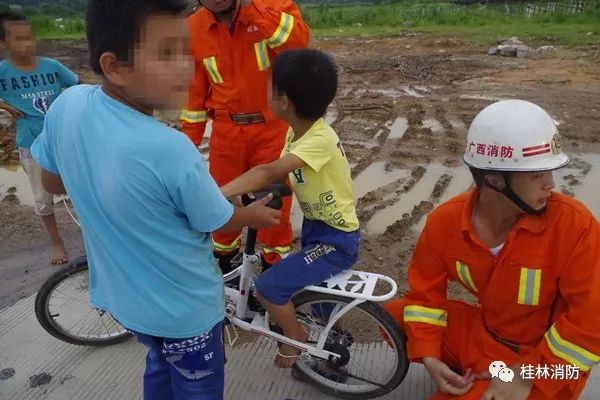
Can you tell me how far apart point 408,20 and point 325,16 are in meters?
3.27

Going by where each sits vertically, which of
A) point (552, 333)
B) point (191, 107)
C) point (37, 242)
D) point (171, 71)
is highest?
point (171, 71)

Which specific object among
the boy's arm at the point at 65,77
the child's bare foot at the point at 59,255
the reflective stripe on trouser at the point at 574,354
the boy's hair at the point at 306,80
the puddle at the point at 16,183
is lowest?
the puddle at the point at 16,183

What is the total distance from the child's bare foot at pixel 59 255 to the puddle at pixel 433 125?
4508 millimetres

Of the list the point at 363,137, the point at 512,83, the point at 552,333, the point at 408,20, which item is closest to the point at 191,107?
the point at 552,333

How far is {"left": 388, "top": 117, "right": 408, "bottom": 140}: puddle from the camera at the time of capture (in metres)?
6.55

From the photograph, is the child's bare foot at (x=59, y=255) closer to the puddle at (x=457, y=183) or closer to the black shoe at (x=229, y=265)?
the black shoe at (x=229, y=265)

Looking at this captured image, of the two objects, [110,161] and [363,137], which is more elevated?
[110,161]

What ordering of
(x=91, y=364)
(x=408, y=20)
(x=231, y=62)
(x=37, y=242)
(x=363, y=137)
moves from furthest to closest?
(x=408, y=20) → (x=363, y=137) → (x=37, y=242) → (x=231, y=62) → (x=91, y=364)

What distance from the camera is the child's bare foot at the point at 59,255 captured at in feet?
A: 12.4

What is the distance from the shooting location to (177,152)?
4.49 ft

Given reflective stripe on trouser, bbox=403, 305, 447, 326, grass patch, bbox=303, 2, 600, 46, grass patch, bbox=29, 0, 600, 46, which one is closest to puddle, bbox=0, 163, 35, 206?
reflective stripe on trouser, bbox=403, 305, 447, 326

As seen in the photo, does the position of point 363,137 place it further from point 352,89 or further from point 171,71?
point 171,71

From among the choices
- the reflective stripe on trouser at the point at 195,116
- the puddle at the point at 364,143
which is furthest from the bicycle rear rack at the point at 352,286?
the puddle at the point at 364,143

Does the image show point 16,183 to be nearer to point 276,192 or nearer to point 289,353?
point 289,353
